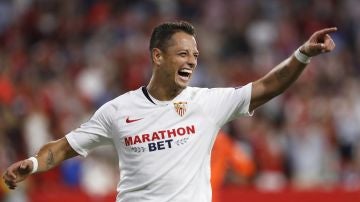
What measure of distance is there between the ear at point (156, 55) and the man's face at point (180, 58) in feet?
0.13

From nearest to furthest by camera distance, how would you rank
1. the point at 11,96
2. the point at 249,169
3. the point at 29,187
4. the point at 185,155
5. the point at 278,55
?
Result: the point at 185,155 < the point at 249,169 < the point at 29,187 < the point at 11,96 < the point at 278,55

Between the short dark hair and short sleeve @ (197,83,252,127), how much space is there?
41cm

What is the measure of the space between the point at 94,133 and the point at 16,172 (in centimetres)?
54

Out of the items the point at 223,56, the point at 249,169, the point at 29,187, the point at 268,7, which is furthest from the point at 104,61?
the point at 249,169

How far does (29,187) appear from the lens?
11414 millimetres

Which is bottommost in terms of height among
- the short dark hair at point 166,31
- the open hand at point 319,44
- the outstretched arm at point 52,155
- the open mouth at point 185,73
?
the outstretched arm at point 52,155

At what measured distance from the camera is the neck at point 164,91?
6297 mm

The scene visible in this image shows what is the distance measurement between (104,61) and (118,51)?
316 millimetres

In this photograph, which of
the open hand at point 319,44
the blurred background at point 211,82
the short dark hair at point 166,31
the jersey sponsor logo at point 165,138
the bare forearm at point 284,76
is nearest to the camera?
the open hand at point 319,44

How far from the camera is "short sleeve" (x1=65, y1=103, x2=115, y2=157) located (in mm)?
6340

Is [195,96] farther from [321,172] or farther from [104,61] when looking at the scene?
[104,61]

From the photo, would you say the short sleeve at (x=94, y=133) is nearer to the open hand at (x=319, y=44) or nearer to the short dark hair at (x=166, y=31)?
the short dark hair at (x=166, y=31)

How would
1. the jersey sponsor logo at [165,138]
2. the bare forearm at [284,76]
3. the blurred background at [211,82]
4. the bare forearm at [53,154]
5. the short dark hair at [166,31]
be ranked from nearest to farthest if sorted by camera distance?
the bare forearm at [284,76]
the jersey sponsor logo at [165,138]
the short dark hair at [166,31]
the bare forearm at [53,154]
the blurred background at [211,82]

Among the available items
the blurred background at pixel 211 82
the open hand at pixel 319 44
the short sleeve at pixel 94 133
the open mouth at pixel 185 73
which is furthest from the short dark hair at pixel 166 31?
the blurred background at pixel 211 82
